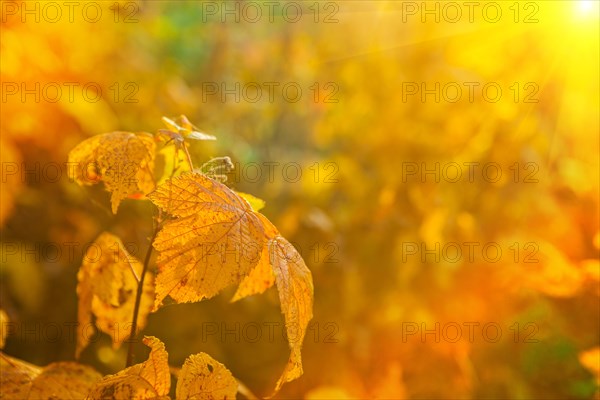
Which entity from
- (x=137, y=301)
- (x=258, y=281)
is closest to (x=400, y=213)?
(x=258, y=281)

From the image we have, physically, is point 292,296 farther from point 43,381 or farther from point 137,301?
point 43,381

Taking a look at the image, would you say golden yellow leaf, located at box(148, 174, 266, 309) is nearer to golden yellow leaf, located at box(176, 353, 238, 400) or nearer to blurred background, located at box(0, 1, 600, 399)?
golden yellow leaf, located at box(176, 353, 238, 400)

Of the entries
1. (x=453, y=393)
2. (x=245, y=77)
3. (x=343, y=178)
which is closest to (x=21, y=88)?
Result: (x=245, y=77)

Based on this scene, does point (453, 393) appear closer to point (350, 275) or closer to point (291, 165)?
point (350, 275)

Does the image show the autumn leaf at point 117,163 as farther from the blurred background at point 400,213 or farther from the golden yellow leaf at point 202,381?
the blurred background at point 400,213

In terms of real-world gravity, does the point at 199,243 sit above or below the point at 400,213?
above

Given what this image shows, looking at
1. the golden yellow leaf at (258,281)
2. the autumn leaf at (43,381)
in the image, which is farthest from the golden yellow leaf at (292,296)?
the autumn leaf at (43,381)

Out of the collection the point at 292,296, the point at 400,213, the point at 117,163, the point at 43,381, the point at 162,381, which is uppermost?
the point at 117,163
